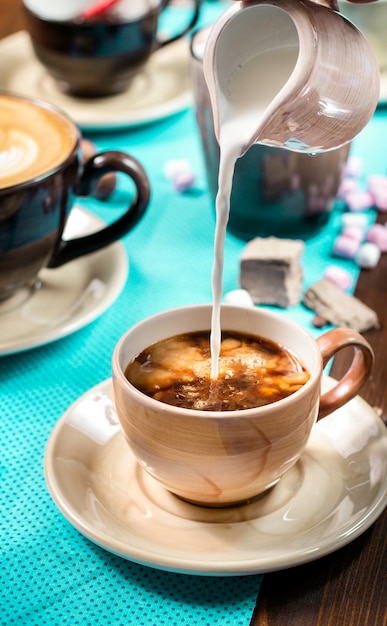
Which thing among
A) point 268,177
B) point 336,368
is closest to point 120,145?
point 268,177

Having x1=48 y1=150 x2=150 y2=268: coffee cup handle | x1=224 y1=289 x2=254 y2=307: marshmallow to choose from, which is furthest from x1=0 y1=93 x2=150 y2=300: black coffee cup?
x1=224 y1=289 x2=254 y2=307: marshmallow

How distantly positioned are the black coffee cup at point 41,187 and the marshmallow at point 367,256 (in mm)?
295

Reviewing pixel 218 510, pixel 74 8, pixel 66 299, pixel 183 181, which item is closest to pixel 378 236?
pixel 183 181

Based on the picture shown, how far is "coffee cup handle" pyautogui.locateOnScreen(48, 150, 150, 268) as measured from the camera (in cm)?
97

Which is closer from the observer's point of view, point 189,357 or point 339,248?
point 189,357

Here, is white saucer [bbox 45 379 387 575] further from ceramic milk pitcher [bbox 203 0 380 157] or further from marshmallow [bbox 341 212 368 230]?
marshmallow [bbox 341 212 368 230]

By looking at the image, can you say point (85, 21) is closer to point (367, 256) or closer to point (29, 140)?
point (29, 140)

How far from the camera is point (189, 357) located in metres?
0.70

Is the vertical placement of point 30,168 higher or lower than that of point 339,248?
higher

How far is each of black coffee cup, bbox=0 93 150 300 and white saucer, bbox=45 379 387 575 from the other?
236mm

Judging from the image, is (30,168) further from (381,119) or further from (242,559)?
(381,119)

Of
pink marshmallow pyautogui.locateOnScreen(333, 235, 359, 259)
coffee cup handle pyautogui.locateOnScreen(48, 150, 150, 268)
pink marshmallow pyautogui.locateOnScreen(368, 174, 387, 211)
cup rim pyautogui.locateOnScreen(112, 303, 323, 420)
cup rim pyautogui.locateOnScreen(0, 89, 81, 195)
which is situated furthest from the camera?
pink marshmallow pyautogui.locateOnScreen(368, 174, 387, 211)

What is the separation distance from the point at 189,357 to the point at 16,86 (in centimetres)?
97

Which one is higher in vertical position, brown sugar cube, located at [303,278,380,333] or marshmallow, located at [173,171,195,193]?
brown sugar cube, located at [303,278,380,333]
